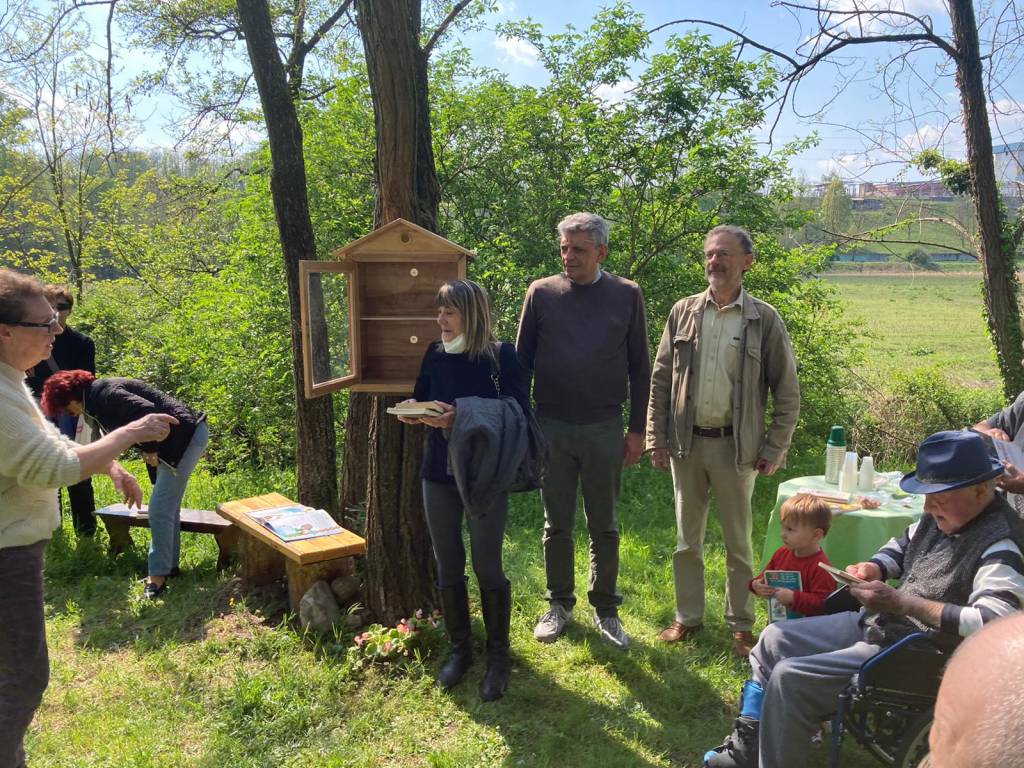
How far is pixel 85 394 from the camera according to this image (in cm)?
411

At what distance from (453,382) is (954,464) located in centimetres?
197

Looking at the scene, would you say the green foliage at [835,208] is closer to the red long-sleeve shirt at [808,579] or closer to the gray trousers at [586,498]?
the gray trousers at [586,498]

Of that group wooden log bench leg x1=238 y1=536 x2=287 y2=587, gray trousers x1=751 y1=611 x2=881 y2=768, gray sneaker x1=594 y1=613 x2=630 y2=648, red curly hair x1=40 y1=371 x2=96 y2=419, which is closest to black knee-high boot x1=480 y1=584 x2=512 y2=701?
gray sneaker x1=594 y1=613 x2=630 y2=648

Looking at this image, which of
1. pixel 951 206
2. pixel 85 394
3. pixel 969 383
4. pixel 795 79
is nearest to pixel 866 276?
pixel 969 383

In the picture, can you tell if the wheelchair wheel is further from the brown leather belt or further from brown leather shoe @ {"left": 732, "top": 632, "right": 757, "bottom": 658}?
the brown leather belt

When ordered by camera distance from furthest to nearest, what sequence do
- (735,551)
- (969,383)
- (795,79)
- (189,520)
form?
(969,383)
(795,79)
(189,520)
(735,551)

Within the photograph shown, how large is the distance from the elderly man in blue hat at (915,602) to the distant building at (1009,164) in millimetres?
5918

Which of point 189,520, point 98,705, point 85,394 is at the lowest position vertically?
point 98,705

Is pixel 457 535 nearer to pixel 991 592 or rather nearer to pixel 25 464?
pixel 25 464

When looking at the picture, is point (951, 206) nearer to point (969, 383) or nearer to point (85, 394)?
point (969, 383)

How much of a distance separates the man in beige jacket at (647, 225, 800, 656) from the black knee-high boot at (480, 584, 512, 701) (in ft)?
3.06

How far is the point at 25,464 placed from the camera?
237 cm

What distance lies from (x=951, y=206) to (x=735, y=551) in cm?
651

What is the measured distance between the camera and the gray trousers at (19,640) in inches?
97.5
